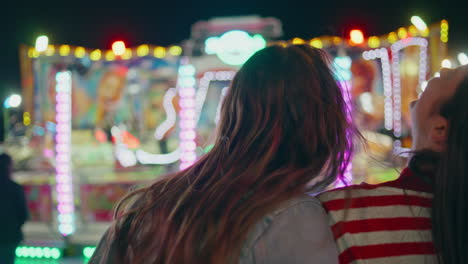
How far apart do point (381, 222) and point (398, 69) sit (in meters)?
4.62

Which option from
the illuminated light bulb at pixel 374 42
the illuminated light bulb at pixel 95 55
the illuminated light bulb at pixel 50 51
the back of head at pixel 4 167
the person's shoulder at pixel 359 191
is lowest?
the back of head at pixel 4 167

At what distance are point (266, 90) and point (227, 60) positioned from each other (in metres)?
4.37

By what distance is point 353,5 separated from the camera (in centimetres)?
943

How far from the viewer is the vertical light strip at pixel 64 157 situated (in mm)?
5434

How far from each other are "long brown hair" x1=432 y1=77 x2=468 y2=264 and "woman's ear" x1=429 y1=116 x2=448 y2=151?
5cm

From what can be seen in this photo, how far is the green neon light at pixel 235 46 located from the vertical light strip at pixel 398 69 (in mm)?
1552

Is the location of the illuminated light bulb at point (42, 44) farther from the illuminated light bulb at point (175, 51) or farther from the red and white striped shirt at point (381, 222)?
the red and white striped shirt at point (381, 222)

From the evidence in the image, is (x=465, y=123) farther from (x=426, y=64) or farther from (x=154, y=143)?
(x=154, y=143)

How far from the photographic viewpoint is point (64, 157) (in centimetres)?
543

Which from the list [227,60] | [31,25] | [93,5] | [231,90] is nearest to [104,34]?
[93,5]

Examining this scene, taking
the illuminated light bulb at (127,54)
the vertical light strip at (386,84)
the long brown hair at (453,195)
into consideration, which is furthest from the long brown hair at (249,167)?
the illuminated light bulb at (127,54)

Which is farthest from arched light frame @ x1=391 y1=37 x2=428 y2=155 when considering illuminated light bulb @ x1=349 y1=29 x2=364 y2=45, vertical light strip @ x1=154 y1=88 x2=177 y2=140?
vertical light strip @ x1=154 y1=88 x2=177 y2=140

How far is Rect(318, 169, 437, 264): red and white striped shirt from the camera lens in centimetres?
107

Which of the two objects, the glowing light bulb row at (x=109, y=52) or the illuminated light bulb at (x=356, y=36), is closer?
the illuminated light bulb at (x=356, y=36)
